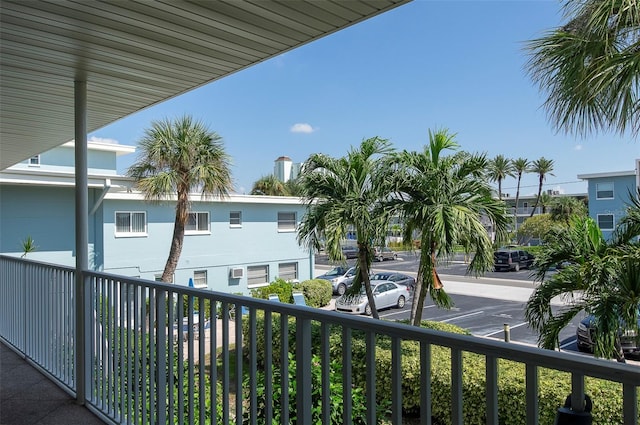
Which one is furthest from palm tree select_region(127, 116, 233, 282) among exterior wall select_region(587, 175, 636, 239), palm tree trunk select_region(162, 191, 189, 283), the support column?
exterior wall select_region(587, 175, 636, 239)

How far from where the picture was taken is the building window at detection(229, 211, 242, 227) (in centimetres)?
1539

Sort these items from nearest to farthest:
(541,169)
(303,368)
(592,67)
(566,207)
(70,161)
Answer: (303,368) → (592,67) → (70,161) → (566,207) → (541,169)

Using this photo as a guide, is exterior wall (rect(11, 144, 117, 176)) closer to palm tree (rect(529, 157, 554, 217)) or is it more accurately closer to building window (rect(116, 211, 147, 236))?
building window (rect(116, 211, 147, 236))

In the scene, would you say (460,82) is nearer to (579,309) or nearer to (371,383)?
(579,309)

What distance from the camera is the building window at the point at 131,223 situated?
Answer: 42.6ft

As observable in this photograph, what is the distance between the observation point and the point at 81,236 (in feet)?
9.55

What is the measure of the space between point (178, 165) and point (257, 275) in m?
6.22

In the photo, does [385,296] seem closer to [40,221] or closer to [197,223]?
[197,223]

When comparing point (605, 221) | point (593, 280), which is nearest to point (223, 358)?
point (593, 280)

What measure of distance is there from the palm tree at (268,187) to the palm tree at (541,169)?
63.6 feet

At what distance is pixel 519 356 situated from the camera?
896mm

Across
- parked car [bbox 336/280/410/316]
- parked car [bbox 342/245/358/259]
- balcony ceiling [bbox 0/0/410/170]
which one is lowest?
parked car [bbox 336/280/410/316]

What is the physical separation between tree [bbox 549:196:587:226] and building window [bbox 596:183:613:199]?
687cm

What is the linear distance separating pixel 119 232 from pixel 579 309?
40.0ft
